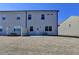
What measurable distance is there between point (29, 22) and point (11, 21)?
215 centimetres

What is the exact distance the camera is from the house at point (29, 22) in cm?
2231

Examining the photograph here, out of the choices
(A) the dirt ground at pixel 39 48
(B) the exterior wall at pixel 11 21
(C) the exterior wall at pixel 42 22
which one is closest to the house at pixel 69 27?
(C) the exterior wall at pixel 42 22

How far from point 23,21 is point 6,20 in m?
2.03

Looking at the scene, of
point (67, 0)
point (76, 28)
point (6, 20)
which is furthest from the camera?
point (6, 20)

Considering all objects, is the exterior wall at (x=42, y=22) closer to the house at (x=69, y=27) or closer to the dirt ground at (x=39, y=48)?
the house at (x=69, y=27)

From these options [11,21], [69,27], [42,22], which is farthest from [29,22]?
[69,27]

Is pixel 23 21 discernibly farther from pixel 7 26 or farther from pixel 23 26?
pixel 7 26

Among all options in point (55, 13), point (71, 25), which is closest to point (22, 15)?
point (55, 13)

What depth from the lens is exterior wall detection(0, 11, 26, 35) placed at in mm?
22750

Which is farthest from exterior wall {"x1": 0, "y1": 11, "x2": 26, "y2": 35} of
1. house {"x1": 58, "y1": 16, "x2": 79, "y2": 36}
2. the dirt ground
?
the dirt ground

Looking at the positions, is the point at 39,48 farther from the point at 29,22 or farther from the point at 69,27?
the point at 69,27

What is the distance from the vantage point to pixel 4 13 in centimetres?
2297

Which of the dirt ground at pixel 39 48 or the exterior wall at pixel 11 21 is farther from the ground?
the exterior wall at pixel 11 21

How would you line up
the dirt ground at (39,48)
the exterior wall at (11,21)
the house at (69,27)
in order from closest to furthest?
the dirt ground at (39,48)
the house at (69,27)
the exterior wall at (11,21)
